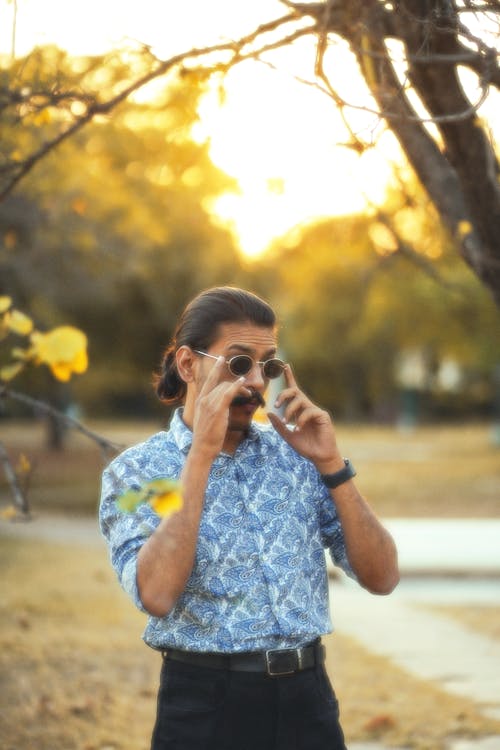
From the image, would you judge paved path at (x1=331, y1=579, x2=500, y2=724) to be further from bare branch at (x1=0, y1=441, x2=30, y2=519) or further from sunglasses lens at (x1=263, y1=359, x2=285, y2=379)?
sunglasses lens at (x1=263, y1=359, x2=285, y2=379)

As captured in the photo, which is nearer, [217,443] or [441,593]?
[217,443]

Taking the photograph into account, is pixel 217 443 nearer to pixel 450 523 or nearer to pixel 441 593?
pixel 441 593

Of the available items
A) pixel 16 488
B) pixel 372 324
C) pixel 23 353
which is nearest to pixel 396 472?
pixel 372 324

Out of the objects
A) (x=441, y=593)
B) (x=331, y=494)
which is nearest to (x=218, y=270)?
(x=441, y=593)

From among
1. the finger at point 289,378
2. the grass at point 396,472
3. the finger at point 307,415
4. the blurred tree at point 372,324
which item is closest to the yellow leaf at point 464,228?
the finger at point 289,378

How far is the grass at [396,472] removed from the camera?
19.1 m

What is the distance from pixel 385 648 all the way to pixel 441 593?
2254 mm

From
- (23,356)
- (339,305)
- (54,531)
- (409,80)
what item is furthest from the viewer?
(339,305)

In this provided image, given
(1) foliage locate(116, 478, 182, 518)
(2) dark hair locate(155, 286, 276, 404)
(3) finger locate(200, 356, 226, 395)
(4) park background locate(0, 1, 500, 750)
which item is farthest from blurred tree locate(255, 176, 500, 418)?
(1) foliage locate(116, 478, 182, 518)

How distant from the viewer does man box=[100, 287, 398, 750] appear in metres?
2.74

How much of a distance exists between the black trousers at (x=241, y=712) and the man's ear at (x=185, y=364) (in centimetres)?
73

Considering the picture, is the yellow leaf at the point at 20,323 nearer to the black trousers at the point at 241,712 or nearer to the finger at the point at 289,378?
the finger at the point at 289,378

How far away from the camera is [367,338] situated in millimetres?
50500

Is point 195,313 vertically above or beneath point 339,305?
beneath
